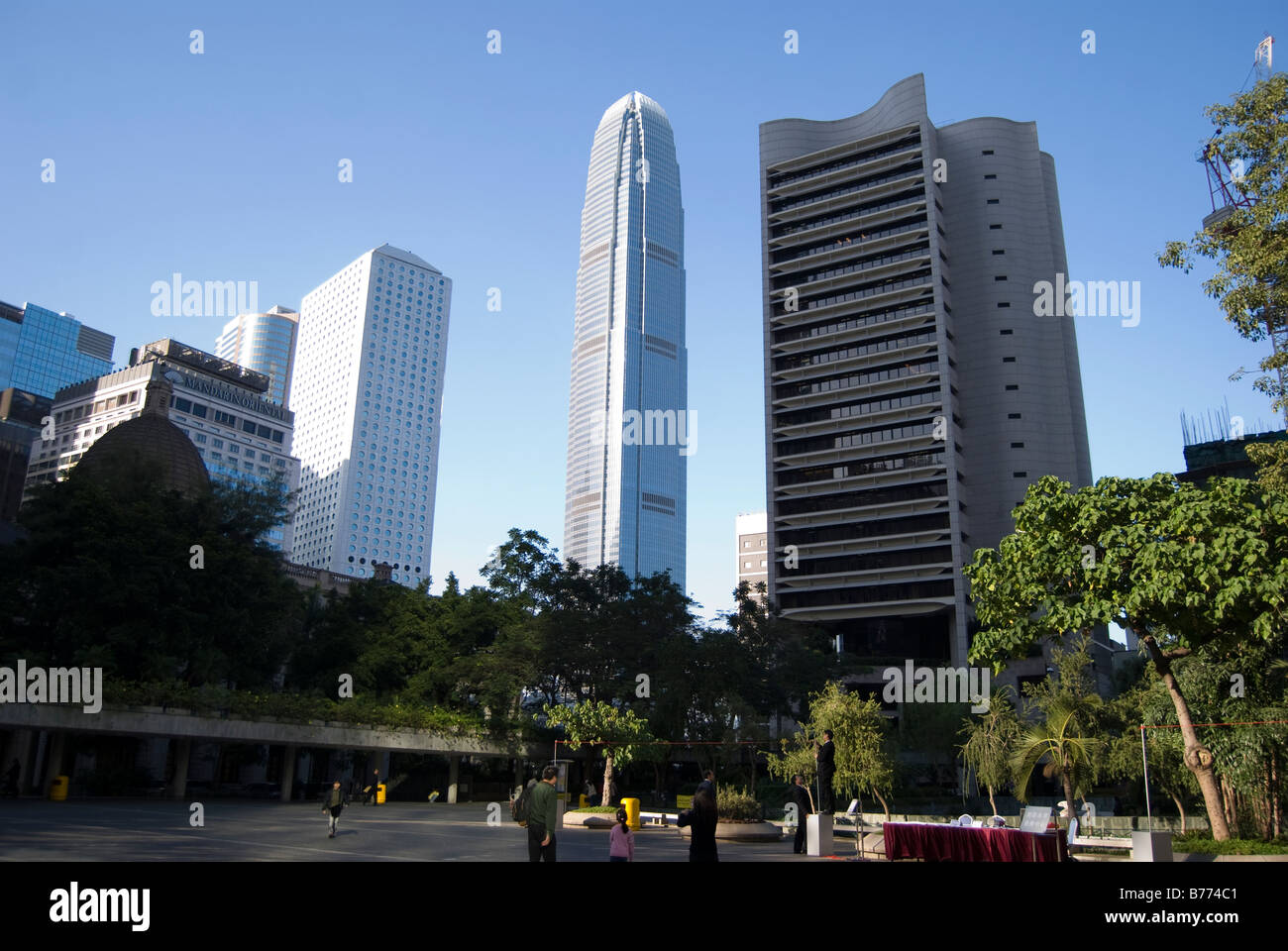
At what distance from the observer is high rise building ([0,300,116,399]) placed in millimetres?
184625

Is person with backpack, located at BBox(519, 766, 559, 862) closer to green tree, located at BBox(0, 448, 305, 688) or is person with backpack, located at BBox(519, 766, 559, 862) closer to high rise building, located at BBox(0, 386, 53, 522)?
green tree, located at BBox(0, 448, 305, 688)

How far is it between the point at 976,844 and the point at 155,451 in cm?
6114

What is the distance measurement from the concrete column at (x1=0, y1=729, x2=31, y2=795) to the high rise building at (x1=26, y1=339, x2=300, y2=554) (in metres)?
92.3

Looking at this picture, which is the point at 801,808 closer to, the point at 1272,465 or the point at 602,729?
the point at 1272,465

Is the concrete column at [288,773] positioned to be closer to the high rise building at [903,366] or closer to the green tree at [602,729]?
the green tree at [602,729]

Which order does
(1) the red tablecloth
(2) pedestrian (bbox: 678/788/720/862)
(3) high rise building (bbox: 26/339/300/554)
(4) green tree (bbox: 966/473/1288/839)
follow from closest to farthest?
1. (2) pedestrian (bbox: 678/788/720/862)
2. (1) the red tablecloth
3. (4) green tree (bbox: 966/473/1288/839)
4. (3) high rise building (bbox: 26/339/300/554)

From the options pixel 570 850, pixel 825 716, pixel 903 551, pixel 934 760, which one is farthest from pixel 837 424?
pixel 570 850

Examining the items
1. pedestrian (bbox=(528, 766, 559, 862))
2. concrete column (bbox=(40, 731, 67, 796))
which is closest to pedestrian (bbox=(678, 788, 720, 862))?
pedestrian (bbox=(528, 766, 559, 862))

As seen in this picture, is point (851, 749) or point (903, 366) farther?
point (903, 366)

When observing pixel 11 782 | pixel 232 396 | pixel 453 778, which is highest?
pixel 232 396

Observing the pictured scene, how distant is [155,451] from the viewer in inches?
2484

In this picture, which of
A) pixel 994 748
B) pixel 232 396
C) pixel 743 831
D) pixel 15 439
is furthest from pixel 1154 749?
pixel 232 396
